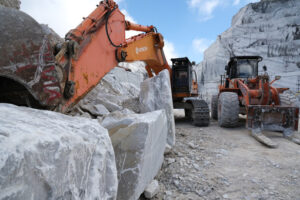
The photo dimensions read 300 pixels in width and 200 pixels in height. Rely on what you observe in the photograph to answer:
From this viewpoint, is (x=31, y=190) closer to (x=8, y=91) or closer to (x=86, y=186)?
(x=86, y=186)

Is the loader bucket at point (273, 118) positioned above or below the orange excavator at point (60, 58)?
below

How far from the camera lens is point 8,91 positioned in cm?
184

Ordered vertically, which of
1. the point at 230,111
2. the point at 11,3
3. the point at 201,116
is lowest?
the point at 201,116

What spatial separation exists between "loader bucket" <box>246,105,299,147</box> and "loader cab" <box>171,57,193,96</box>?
1.78 meters

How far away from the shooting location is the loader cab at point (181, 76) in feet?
17.4

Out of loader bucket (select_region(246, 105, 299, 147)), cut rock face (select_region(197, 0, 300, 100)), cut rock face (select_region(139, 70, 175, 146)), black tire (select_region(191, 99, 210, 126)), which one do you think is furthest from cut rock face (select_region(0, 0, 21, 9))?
cut rock face (select_region(197, 0, 300, 100))

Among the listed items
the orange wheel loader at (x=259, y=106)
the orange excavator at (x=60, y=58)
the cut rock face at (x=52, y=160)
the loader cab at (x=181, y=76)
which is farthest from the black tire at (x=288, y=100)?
the cut rock face at (x=52, y=160)

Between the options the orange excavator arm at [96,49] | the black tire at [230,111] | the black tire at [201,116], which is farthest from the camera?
the black tire at [201,116]

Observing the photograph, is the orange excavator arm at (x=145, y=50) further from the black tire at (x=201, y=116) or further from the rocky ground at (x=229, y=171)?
the rocky ground at (x=229, y=171)

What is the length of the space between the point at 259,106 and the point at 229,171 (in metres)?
2.34

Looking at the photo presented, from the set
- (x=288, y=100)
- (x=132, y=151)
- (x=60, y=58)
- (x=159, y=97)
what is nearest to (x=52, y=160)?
(x=132, y=151)

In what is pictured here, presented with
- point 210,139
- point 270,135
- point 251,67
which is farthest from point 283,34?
point 210,139

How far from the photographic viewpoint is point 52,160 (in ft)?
2.21

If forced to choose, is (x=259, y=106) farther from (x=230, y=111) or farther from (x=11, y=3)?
(x=11, y=3)
